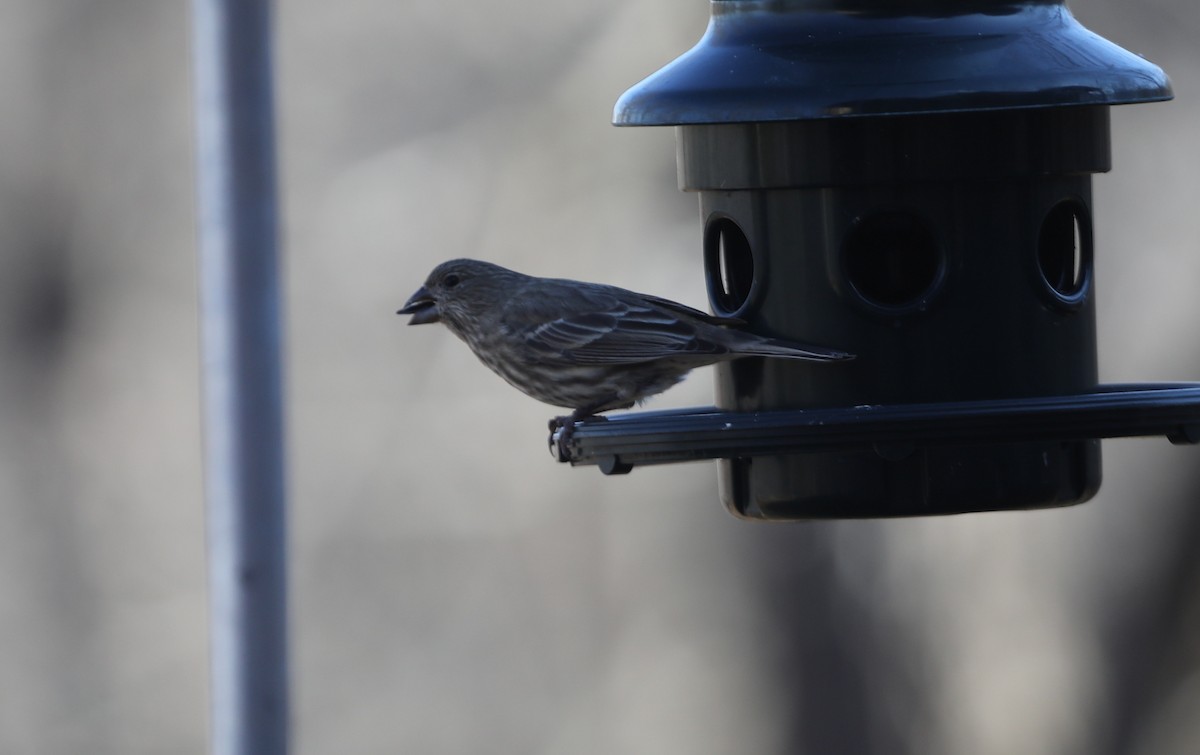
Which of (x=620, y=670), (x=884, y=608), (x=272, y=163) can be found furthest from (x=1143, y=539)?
(x=272, y=163)

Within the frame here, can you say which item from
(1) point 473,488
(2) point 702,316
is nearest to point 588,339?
(2) point 702,316

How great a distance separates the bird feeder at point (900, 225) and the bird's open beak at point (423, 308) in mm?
1612

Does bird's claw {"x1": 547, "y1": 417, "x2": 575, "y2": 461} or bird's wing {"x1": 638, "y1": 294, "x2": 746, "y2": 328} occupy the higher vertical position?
bird's wing {"x1": 638, "y1": 294, "x2": 746, "y2": 328}

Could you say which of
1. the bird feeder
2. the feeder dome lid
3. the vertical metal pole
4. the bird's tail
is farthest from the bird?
the vertical metal pole

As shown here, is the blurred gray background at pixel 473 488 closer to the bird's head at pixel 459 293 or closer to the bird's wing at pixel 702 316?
the bird's head at pixel 459 293

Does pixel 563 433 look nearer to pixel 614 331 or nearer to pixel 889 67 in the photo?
pixel 614 331

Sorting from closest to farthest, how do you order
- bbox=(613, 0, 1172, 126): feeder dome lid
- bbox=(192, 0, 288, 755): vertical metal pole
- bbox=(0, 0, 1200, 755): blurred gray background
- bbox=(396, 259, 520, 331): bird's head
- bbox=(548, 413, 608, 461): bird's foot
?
1. bbox=(192, 0, 288, 755): vertical metal pole
2. bbox=(613, 0, 1172, 126): feeder dome lid
3. bbox=(548, 413, 608, 461): bird's foot
4. bbox=(396, 259, 520, 331): bird's head
5. bbox=(0, 0, 1200, 755): blurred gray background

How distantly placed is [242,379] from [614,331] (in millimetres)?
1822

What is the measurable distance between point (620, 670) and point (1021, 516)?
2629mm

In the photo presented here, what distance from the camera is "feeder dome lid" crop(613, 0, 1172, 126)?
506 cm

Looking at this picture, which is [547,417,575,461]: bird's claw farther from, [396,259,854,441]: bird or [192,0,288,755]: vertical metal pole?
[192,0,288,755]: vertical metal pole

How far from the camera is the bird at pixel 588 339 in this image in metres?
5.75

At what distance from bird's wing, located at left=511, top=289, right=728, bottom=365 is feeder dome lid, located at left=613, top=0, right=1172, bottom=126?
2.43 feet

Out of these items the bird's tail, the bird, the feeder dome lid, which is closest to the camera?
the feeder dome lid
